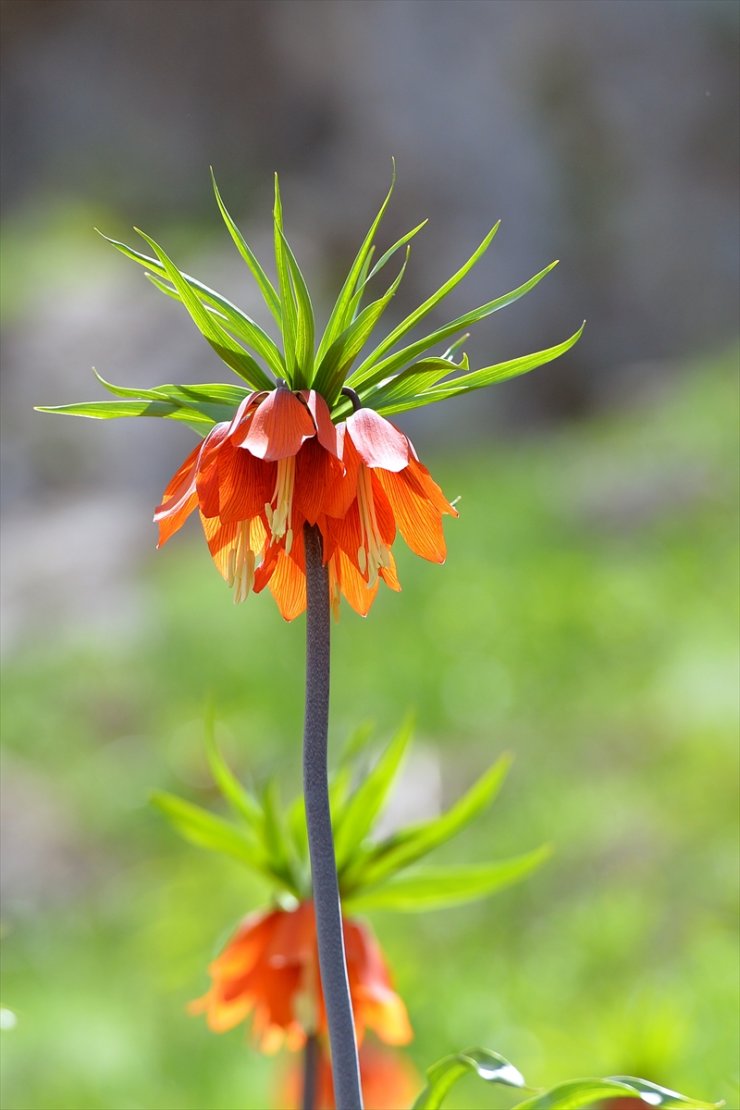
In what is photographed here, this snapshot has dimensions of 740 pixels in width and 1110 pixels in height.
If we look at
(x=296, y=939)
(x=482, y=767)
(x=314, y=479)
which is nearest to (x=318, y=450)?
(x=314, y=479)

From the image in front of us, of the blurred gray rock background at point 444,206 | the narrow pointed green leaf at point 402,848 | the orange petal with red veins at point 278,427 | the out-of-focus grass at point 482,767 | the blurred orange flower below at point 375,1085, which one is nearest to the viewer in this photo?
the orange petal with red veins at point 278,427

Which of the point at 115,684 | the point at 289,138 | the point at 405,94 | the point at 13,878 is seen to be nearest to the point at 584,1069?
the point at 13,878

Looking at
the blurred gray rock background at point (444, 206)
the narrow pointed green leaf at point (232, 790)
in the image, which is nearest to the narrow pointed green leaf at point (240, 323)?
the narrow pointed green leaf at point (232, 790)

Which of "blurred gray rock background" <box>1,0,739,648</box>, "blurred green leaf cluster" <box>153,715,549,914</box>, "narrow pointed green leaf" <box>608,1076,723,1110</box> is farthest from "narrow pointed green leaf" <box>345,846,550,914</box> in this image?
"blurred gray rock background" <box>1,0,739,648</box>

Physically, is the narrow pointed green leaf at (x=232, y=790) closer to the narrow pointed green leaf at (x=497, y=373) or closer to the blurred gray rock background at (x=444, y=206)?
the narrow pointed green leaf at (x=497, y=373)

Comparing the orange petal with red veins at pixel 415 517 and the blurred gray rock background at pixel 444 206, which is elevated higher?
the blurred gray rock background at pixel 444 206

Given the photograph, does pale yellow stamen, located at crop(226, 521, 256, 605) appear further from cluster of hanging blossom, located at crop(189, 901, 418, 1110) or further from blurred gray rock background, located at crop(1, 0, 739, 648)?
blurred gray rock background, located at crop(1, 0, 739, 648)

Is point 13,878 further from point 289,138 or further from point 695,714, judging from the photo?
point 289,138

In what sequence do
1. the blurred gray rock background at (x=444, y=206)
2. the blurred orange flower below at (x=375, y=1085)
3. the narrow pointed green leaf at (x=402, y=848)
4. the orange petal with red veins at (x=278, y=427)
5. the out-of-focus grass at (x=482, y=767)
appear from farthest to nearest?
1. the blurred gray rock background at (x=444, y=206)
2. the out-of-focus grass at (x=482, y=767)
3. the blurred orange flower below at (x=375, y=1085)
4. the narrow pointed green leaf at (x=402, y=848)
5. the orange petal with red veins at (x=278, y=427)
